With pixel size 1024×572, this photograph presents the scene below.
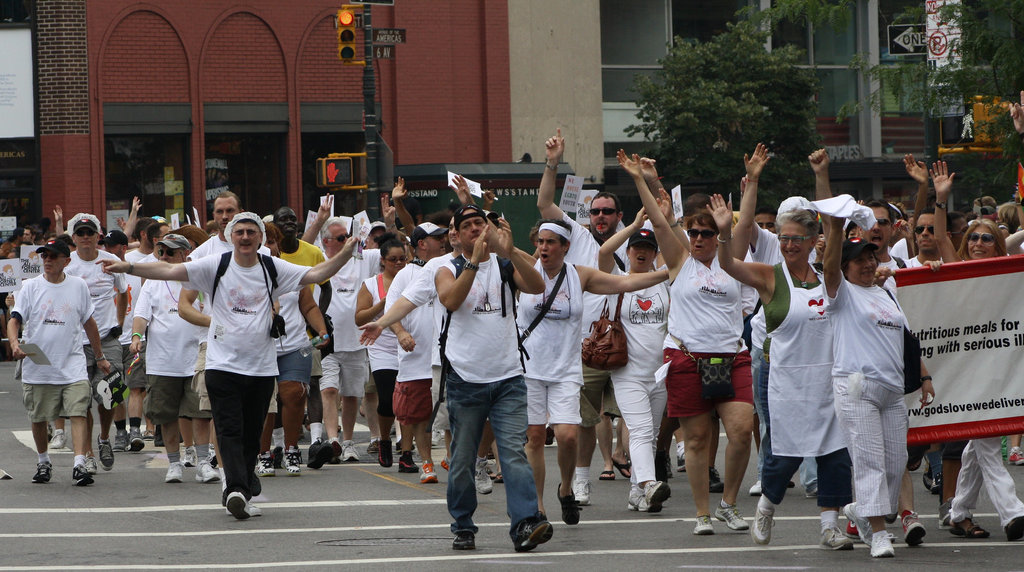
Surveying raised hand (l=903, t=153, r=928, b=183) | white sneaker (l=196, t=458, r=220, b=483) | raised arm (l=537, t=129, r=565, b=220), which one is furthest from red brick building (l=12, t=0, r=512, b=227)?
raised hand (l=903, t=153, r=928, b=183)

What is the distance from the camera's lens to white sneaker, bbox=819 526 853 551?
848cm

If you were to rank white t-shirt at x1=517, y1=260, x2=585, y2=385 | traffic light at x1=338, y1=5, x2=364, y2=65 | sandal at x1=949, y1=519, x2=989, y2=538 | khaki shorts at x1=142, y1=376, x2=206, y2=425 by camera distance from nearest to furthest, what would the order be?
sandal at x1=949, y1=519, x2=989, y2=538 < white t-shirt at x1=517, y1=260, x2=585, y2=385 < khaki shorts at x1=142, y1=376, x2=206, y2=425 < traffic light at x1=338, y1=5, x2=364, y2=65

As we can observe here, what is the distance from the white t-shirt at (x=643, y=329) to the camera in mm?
10438

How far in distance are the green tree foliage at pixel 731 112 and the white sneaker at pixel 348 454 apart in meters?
22.8

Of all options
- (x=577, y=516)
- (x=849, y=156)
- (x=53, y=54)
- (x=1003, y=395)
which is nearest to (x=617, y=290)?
(x=577, y=516)

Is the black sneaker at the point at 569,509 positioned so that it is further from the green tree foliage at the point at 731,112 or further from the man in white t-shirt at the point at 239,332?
the green tree foliage at the point at 731,112

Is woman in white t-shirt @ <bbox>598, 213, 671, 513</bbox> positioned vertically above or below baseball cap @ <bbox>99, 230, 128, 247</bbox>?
below

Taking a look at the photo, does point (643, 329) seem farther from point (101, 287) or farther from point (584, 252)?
point (101, 287)

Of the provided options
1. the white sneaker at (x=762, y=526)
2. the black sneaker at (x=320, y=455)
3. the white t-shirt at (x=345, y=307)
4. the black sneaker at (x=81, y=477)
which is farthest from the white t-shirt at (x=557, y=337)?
the black sneaker at (x=81, y=477)

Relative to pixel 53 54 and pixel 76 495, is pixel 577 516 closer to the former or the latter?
pixel 76 495

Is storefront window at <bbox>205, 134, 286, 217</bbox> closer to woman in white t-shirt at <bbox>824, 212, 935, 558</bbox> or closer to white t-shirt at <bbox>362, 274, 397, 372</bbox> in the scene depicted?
white t-shirt at <bbox>362, 274, 397, 372</bbox>

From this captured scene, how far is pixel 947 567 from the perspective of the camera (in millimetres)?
7906

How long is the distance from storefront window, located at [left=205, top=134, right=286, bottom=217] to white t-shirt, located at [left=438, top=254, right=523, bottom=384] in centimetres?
2606

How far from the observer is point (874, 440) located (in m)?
8.19
